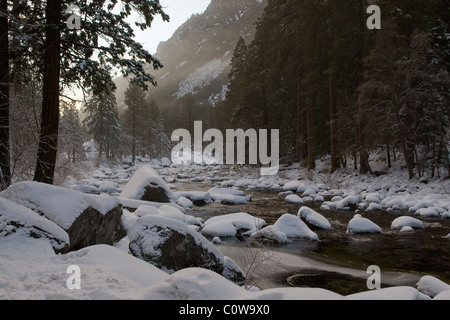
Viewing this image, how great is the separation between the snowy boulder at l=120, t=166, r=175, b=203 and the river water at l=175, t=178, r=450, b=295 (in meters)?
4.41

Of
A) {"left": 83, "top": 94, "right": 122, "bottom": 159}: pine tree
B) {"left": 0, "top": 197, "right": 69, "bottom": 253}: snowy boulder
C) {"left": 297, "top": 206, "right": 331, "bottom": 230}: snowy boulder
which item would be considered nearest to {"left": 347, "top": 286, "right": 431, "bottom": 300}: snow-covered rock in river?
{"left": 0, "top": 197, "right": 69, "bottom": 253}: snowy boulder

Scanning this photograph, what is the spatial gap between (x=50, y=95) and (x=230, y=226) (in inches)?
217

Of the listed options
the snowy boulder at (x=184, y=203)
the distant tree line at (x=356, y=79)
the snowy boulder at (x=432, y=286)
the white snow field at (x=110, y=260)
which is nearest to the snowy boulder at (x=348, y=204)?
the white snow field at (x=110, y=260)

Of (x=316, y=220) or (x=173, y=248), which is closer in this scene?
(x=173, y=248)

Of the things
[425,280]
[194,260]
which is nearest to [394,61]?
[425,280]

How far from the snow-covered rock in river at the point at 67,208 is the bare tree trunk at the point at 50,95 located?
1.44 m

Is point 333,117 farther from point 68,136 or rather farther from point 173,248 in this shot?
point 173,248

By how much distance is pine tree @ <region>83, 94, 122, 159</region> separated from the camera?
134 ft

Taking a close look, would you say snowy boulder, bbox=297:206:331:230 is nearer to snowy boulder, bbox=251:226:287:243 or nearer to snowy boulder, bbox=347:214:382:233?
snowy boulder, bbox=347:214:382:233

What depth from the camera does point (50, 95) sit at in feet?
21.2

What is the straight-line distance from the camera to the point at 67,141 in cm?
1154

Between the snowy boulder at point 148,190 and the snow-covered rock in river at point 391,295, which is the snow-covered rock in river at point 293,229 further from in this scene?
the snow-covered rock in river at point 391,295

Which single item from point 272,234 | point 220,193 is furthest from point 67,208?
point 220,193
